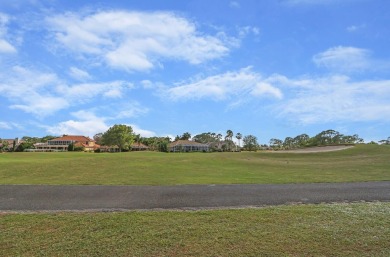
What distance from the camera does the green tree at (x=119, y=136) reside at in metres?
92.0

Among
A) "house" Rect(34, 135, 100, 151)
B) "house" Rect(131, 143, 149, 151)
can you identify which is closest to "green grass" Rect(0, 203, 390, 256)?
"house" Rect(34, 135, 100, 151)

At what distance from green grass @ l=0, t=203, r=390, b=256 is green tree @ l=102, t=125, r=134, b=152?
86000 mm

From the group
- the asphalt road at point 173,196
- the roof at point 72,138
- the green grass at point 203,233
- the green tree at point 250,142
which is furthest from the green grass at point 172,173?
the roof at point 72,138

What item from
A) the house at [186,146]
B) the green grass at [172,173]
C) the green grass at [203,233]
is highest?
the house at [186,146]

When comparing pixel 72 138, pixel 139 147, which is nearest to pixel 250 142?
pixel 139 147

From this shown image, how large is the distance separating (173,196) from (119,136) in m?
84.0

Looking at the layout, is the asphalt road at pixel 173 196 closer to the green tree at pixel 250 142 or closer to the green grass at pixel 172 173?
the green grass at pixel 172 173

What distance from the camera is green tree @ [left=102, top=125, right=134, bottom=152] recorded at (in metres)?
92.0

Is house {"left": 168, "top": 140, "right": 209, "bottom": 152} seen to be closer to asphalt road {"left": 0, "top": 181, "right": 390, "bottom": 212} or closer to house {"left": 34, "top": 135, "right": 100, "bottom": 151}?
house {"left": 34, "top": 135, "right": 100, "bottom": 151}

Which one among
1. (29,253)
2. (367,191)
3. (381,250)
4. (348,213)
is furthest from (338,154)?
(29,253)

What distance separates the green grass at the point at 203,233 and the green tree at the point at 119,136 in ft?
282

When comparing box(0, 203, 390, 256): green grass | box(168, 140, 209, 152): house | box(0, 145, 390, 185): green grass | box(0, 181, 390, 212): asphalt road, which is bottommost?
box(0, 203, 390, 256): green grass

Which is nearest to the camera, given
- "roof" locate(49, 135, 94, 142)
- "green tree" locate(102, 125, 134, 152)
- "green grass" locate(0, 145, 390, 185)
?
"green grass" locate(0, 145, 390, 185)

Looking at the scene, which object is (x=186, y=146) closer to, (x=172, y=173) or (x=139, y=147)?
(x=139, y=147)
